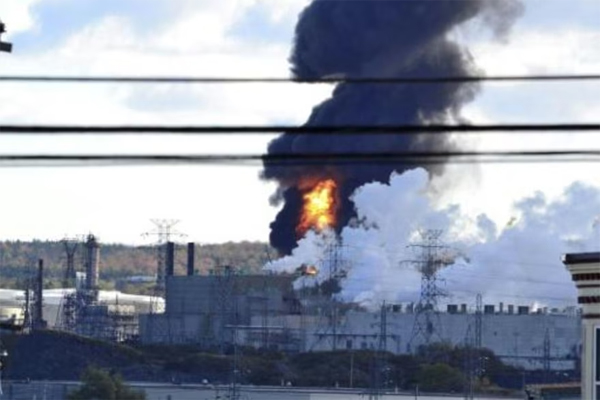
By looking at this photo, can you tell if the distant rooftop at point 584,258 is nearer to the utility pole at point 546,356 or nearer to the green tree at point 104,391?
the green tree at point 104,391

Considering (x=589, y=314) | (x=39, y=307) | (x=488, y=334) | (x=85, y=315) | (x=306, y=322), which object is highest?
(x=39, y=307)

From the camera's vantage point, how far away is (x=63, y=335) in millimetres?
147000

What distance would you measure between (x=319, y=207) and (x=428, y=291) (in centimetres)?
1102

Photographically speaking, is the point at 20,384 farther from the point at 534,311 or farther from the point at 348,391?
the point at 534,311

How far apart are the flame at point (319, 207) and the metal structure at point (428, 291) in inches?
302

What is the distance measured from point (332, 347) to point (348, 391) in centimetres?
3407

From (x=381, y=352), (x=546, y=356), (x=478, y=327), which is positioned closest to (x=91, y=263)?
(x=381, y=352)

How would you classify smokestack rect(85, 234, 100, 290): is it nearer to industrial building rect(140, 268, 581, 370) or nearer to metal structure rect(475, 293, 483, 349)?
industrial building rect(140, 268, 581, 370)

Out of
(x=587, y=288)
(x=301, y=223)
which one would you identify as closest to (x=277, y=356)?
(x=301, y=223)

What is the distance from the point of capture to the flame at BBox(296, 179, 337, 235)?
167000 mm

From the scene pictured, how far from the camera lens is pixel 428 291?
16812 cm

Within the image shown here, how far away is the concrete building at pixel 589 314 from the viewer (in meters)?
30.8

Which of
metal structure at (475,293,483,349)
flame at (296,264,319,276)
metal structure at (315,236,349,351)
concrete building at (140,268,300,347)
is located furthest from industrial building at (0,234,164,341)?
metal structure at (475,293,483,349)

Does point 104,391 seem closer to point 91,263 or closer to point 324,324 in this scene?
point 324,324
